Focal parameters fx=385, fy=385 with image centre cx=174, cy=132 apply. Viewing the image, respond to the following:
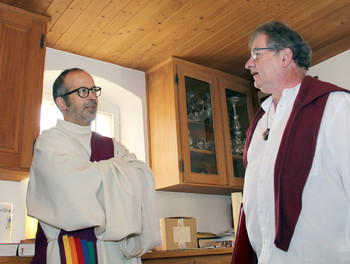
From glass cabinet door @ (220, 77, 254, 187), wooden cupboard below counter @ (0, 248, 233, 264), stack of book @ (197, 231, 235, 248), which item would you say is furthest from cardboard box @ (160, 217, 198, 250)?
glass cabinet door @ (220, 77, 254, 187)

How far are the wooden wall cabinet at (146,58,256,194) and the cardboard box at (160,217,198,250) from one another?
27 centimetres

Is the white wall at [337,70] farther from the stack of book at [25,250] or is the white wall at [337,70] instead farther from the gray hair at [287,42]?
the stack of book at [25,250]

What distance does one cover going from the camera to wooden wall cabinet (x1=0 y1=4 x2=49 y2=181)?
2.03m

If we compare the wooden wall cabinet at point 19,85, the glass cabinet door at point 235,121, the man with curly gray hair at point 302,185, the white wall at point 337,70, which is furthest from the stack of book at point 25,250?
the white wall at point 337,70

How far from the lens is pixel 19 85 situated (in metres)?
2.14

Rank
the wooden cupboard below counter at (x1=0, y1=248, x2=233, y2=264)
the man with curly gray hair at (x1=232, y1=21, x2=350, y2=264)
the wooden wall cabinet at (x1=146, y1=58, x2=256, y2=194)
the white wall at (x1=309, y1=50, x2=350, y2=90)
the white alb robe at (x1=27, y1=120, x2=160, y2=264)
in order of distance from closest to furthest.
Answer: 1. the man with curly gray hair at (x1=232, y1=21, x2=350, y2=264)
2. the white alb robe at (x1=27, y1=120, x2=160, y2=264)
3. the wooden cupboard below counter at (x1=0, y1=248, x2=233, y2=264)
4. the wooden wall cabinet at (x1=146, y1=58, x2=256, y2=194)
5. the white wall at (x1=309, y1=50, x2=350, y2=90)

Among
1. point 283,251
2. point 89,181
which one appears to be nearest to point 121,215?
point 89,181

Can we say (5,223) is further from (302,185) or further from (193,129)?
(302,185)

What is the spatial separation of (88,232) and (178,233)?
1.20m

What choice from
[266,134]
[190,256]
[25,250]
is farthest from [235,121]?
[25,250]

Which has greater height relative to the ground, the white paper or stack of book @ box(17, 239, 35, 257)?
the white paper

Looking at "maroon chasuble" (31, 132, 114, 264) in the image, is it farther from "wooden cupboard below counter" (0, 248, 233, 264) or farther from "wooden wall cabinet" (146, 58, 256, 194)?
"wooden wall cabinet" (146, 58, 256, 194)

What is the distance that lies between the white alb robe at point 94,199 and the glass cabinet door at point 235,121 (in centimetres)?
154

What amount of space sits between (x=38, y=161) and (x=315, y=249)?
1040 mm
